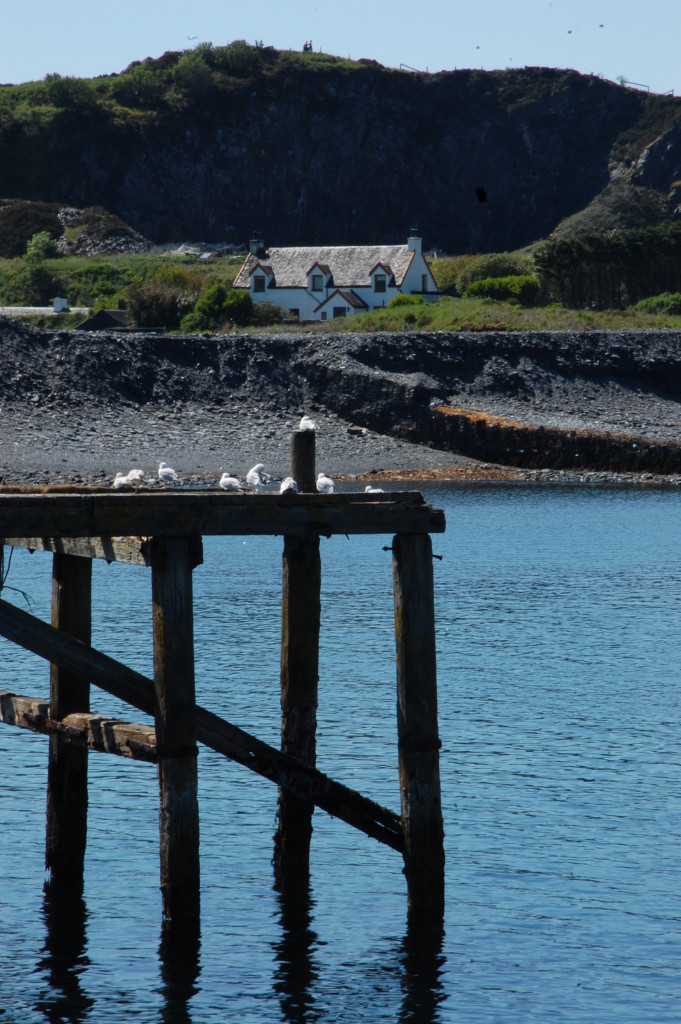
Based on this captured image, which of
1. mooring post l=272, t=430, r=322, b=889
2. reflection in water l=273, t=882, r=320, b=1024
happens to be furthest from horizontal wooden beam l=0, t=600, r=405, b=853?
reflection in water l=273, t=882, r=320, b=1024

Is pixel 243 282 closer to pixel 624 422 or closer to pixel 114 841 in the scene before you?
pixel 624 422

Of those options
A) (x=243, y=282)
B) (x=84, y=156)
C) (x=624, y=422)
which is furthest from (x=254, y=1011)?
(x=84, y=156)

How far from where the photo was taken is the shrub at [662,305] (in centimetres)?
9962

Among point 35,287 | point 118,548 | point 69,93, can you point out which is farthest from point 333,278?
point 118,548

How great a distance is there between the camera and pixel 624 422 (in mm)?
77250

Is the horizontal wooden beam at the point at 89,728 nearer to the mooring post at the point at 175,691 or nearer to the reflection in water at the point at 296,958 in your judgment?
the mooring post at the point at 175,691

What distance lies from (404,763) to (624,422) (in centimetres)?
6613

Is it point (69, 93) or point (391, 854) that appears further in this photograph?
point (69, 93)

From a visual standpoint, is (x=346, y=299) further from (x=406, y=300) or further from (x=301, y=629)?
(x=301, y=629)

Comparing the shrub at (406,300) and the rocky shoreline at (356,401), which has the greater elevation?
the shrub at (406,300)

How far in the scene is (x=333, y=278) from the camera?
371 ft

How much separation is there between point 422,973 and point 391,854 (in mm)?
3616

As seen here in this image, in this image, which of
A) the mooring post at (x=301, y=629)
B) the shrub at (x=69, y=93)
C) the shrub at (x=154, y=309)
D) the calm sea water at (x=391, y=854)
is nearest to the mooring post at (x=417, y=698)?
the calm sea water at (x=391, y=854)

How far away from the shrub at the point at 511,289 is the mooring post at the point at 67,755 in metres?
89.8
